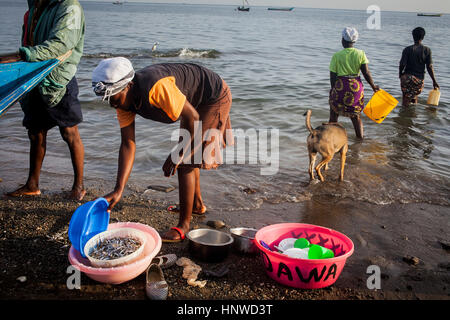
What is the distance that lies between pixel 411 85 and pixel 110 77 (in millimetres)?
7817

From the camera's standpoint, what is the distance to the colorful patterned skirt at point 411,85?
8461 mm

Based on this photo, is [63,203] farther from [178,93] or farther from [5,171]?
[178,93]

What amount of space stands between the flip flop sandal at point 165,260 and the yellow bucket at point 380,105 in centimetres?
502

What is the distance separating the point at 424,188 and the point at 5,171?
18.4 feet

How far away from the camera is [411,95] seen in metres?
8.84

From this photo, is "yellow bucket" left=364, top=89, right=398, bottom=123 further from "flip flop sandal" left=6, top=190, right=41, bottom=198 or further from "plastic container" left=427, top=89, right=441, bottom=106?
"flip flop sandal" left=6, top=190, right=41, bottom=198

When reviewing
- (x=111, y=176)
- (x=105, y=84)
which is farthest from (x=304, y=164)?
(x=105, y=84)

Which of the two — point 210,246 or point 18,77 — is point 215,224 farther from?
point 18,77

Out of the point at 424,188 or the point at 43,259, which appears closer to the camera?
the point at 43,259

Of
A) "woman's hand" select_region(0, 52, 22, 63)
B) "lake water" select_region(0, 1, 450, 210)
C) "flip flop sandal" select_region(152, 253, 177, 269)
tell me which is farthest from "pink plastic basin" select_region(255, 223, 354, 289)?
"woman's hand" select_region(0, 52, 22, 63)

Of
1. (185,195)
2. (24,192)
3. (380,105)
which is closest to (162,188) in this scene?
(185,195)

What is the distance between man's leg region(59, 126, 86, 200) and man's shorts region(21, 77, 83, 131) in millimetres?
87

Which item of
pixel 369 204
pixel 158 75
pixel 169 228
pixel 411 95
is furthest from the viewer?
pixel 411 95
